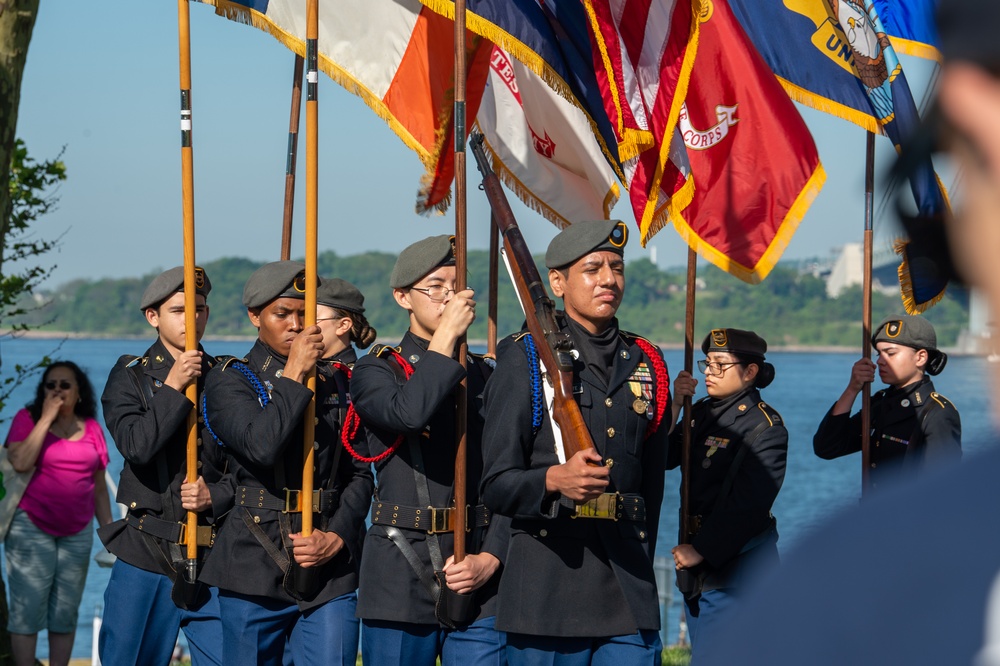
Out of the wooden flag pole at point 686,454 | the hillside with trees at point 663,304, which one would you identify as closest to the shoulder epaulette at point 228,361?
the wooden flag pole at point 686,454

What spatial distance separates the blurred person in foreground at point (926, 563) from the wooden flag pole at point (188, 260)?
5025 millimetres

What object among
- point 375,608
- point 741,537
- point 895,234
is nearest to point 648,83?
point 741,537

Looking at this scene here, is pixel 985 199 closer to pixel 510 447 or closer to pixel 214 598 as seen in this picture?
pixel 510 447

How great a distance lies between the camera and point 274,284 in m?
5.69

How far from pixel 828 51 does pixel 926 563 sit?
22.1 ft

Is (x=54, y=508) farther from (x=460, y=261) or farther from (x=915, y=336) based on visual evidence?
(x=915, y=336)

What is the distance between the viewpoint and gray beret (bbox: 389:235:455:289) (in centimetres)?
539

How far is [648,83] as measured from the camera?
6.07 meters

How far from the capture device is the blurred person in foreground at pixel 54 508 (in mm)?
7730

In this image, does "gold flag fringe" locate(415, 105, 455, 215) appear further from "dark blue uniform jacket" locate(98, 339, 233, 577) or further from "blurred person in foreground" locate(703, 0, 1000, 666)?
"blurred person in foreground" locate(703, 0, 1000, 666)

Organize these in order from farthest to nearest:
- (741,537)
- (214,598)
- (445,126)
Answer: (445,126) → (741,537) → (214,598)

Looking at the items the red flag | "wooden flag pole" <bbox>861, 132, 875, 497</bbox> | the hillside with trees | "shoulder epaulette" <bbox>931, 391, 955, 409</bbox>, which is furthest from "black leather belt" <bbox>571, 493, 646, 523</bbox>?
the hillside with trees

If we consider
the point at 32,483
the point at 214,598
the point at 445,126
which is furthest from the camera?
the point at 32,483

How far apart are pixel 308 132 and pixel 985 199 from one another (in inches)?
189
